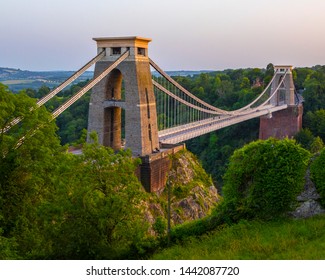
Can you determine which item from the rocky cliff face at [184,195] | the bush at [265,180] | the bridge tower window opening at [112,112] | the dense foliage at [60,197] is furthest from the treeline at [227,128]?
the bush at [265,180]

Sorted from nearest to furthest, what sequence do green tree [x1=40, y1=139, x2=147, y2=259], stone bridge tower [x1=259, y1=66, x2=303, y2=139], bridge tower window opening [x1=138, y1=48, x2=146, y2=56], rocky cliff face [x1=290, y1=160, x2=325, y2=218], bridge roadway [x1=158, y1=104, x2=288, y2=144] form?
green tree [x1=40, y1=139, x2=147, y2=259] < rocky cliff face [x1=290, y1=160, x2=325, y2=218] < bridge tower window opening [x1=138, y1=48, x2=146, y2=56] < bridge roadway [x1=158, y1=104, x2=288, y2=144] < stone bridge tower [x1=259, y1=66, x2=303, y2=139]

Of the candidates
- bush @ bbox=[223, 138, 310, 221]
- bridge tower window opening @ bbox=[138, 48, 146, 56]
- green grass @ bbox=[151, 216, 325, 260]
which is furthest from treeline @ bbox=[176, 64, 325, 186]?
green grass @ bbox=[151, 216, 325, 260]

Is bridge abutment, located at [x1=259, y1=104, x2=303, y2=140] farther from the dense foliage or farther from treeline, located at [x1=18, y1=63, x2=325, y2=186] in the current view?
the dense foliage

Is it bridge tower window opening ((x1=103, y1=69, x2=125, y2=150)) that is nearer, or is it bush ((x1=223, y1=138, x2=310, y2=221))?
bush ((x1=223, y1=138, x2=310, y2=221))

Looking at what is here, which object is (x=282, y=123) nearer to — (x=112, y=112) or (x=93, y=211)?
(x=112, y=112)

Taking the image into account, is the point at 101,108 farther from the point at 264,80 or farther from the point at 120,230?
the point at 264,80
